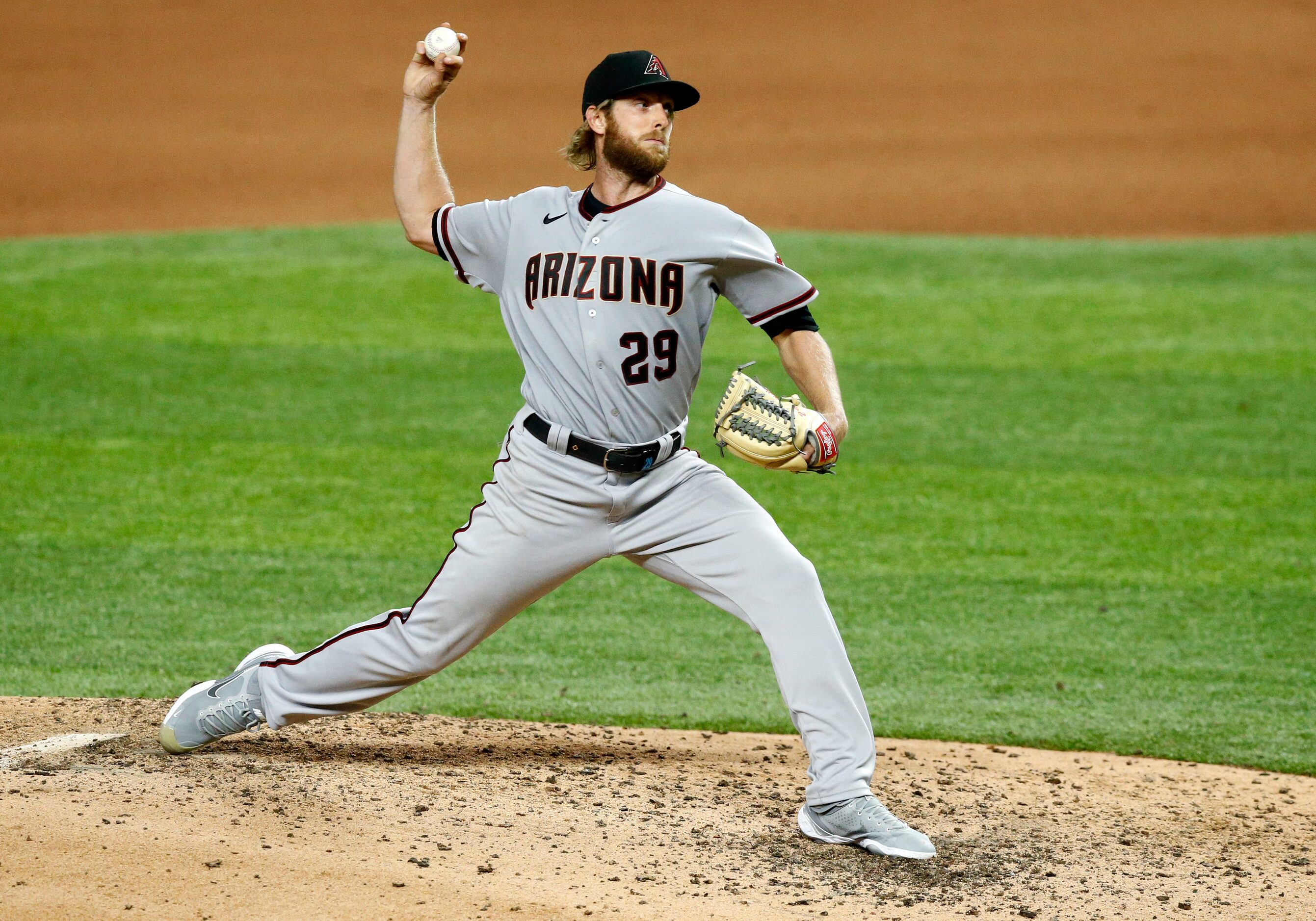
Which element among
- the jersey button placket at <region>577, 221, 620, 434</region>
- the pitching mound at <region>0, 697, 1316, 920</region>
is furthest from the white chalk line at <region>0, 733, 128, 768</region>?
the jersey button placket at <region>577, 221, 620, 434</region>

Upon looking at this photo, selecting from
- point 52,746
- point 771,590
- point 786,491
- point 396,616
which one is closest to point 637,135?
point 771,590

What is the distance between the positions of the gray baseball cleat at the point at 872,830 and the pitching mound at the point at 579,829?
0.04 m

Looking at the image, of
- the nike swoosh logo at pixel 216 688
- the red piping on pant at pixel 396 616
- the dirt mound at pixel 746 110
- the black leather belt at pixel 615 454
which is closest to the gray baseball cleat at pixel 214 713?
the nike swoosh logo at pixel 216 688

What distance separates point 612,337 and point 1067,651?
280cm

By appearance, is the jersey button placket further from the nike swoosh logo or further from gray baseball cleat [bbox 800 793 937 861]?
the nike swoosh logo

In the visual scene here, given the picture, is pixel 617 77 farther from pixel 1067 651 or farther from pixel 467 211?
pixel 1067 651

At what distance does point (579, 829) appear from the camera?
11.8 ft

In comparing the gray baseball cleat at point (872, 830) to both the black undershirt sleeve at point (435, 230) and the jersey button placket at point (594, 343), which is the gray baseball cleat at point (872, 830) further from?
the black undershirt sleeve at point (435, 230)

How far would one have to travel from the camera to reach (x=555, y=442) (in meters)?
3.59

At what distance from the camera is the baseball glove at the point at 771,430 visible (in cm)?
338

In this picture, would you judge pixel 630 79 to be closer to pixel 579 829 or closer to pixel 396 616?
pixel 396 616

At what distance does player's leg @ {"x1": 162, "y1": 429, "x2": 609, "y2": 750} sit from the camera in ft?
11.8

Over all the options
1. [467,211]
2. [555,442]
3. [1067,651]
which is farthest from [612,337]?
[1067,651]

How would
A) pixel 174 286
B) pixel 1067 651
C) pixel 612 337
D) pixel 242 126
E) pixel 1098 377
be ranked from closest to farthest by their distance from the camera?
pixel 612 337 < pixel 1067 651 < pixel 1098 377 < pixel 174 286 < pixel 242 126
